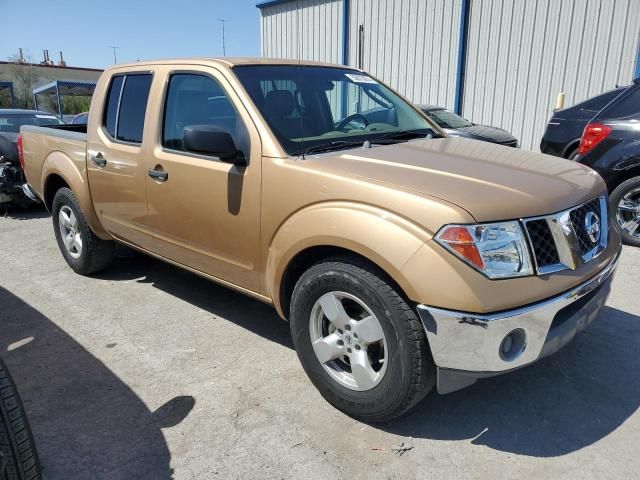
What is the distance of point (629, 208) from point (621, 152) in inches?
24.7

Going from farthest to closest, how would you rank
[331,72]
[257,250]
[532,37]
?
1. [532,37]
2. [331,72]
3. [257,250]

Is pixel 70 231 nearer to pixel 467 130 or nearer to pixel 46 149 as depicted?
pixel 46 149

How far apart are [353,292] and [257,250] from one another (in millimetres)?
764

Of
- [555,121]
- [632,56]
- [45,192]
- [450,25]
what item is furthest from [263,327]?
[450,25]

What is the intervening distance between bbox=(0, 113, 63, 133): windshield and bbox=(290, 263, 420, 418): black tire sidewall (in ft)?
24.9

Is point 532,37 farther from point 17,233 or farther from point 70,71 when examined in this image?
point 70,71

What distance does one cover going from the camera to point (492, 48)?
11.3m

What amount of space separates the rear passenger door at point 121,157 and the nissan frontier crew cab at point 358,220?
2 centimetres

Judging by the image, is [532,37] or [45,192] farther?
[532,37]

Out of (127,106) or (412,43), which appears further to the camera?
(412,43)

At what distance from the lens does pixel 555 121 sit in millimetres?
6754

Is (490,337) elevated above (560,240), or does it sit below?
below

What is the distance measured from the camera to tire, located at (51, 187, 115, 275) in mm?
4629

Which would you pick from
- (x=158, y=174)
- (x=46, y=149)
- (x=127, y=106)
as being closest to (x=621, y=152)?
(x=158, y=174)
